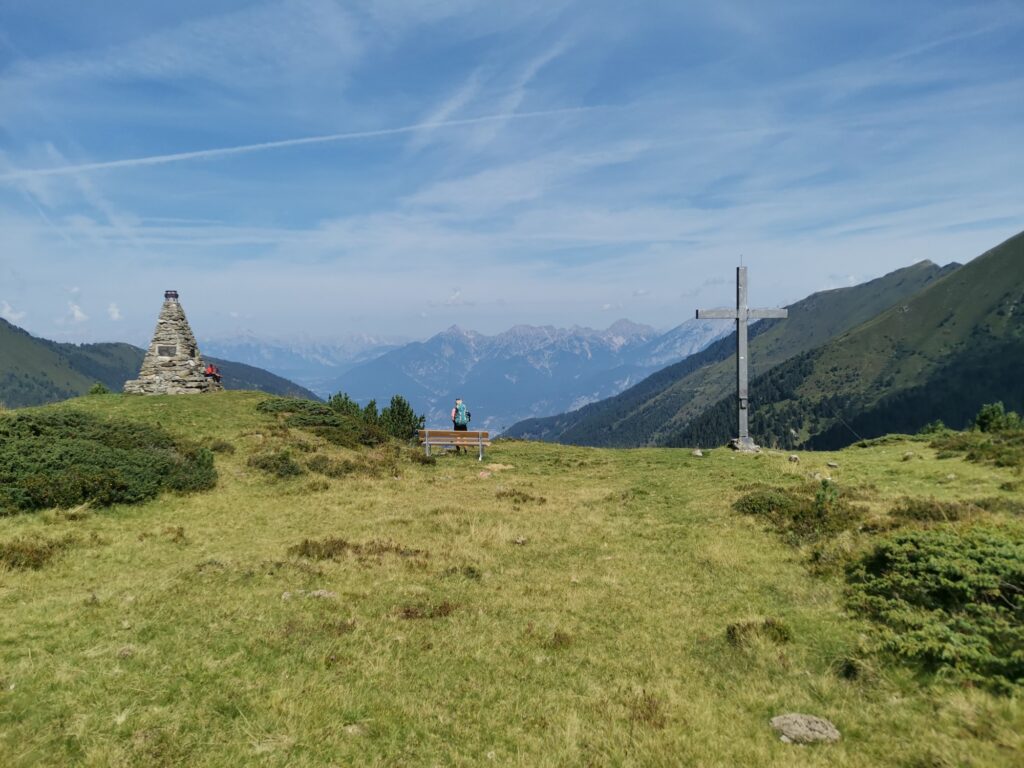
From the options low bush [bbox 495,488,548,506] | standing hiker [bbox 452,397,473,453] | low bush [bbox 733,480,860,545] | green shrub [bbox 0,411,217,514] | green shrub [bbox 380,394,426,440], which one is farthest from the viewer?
green shrub [bbox 380,394,426,440]

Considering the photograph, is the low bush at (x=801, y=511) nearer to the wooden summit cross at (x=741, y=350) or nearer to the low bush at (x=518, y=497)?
the low bush at (x=518, y=497)

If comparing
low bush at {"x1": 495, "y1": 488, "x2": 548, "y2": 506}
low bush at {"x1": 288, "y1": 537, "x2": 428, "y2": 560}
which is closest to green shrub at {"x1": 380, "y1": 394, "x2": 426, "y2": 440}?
low bush at {"x1": 495, "y1": 488, "x2": 548, "y2": 506}

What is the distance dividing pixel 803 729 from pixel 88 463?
20.4 m

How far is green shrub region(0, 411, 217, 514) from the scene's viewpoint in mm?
15961

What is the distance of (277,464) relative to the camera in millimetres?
22953

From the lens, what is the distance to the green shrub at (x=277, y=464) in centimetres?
2252

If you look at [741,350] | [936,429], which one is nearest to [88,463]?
[741,350]

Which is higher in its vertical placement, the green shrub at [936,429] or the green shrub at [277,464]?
the green shrub at [277,464]

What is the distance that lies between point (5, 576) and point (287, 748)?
8833mm

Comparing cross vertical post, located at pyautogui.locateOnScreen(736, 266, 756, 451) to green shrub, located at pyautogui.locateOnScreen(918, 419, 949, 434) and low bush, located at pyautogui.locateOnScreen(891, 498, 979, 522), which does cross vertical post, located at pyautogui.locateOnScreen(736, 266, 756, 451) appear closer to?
green shrub, located at pyautogui.locateOnScreen(918, 419, 949, 434)

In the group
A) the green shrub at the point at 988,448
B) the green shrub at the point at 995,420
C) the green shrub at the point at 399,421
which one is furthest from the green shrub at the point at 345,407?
the green shrub at the point at 995,420

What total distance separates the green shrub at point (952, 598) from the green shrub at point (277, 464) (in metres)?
19.4

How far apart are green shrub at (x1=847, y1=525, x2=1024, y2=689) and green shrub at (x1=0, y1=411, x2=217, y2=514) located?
64.3ft

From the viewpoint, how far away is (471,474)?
2680cm
